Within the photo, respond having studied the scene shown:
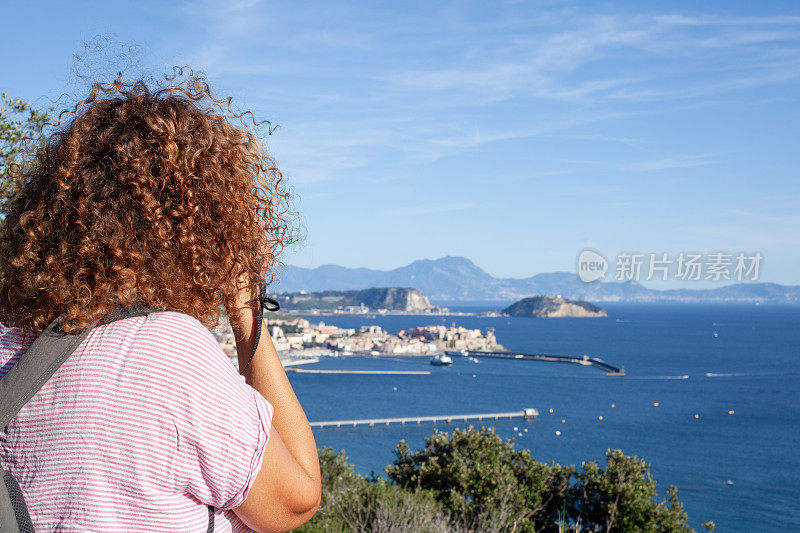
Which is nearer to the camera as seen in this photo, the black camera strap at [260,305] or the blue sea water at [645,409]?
the black camera strap at [260,305]

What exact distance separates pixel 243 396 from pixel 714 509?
1131 inches

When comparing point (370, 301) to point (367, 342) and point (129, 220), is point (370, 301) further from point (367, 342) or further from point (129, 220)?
point (129, 220)

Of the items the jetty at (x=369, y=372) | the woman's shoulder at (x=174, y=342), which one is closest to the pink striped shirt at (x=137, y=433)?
the woman's shoulder at (x=174, y=342)

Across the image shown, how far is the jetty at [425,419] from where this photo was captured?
3578cm

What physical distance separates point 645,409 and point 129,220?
147ft

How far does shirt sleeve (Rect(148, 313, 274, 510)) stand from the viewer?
675mm

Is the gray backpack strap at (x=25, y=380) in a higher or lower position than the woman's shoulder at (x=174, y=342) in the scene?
lower

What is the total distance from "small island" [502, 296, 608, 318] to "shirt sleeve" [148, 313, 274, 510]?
131947 mm

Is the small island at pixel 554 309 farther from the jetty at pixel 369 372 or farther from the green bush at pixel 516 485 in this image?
the green bush at pixel 516 485

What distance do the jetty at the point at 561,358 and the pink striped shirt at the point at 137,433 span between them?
56.7 metres

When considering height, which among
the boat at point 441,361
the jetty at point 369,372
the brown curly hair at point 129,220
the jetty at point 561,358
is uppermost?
the brown curly hair at point 129,220

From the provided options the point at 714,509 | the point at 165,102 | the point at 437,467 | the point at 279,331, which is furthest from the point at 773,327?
the point at 165,102

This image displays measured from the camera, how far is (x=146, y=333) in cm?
69

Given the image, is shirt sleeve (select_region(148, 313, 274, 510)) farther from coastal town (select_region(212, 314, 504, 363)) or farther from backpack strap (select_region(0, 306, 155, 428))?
coastal town (select_region(212, 314, 504, 363))
